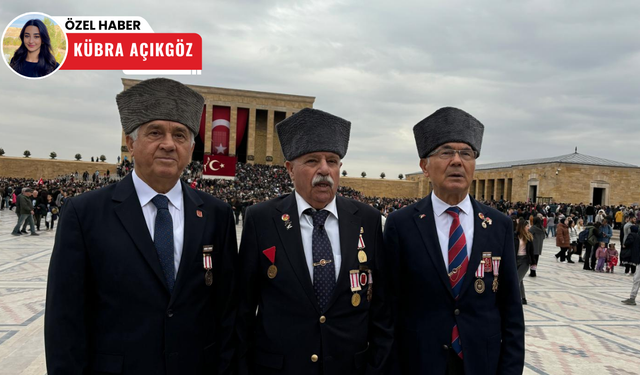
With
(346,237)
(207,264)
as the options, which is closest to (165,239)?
(207,264)

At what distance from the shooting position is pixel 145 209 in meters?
2.16

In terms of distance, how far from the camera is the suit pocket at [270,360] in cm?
216

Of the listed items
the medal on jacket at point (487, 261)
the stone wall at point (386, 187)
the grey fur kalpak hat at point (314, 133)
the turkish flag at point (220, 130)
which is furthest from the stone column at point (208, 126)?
the medal on jacket at point (487, 261)

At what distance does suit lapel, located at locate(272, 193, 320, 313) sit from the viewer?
87.2 inches

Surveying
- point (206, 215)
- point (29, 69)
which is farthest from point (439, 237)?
point (29, 69)

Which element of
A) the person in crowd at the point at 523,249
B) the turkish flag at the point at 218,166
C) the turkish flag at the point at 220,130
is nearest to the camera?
the person in crowd at the point at 523,249

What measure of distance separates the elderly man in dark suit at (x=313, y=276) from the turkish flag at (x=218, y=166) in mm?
27052

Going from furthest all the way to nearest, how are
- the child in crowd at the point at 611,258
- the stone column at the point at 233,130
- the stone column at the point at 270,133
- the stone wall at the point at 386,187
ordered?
the stone wall at the point at 386,187, the stone column at the point at 270,133, the stone column at the point at 233,130, the child in crowd at the point at 611,258

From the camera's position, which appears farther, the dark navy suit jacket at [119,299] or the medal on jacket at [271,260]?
the medal on jacket at [271,260]

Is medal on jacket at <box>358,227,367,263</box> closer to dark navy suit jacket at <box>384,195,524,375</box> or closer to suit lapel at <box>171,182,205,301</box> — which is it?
dark navy suit jacket at <box>384,195,524,375</box>

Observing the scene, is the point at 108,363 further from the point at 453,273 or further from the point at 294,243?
the point at 453,273

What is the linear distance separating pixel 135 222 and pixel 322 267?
975mm

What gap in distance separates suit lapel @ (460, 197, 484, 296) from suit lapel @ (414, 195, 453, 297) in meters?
0.11

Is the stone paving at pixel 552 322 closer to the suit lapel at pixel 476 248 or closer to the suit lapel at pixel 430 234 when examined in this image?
the suit lapel at pixel 476 248
